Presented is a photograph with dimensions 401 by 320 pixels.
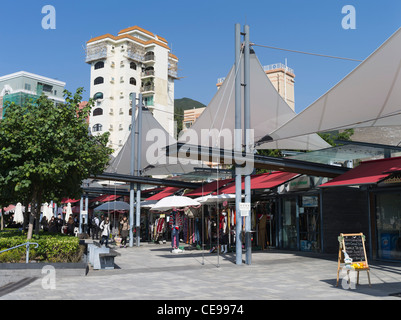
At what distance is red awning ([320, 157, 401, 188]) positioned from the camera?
1454 centimetres

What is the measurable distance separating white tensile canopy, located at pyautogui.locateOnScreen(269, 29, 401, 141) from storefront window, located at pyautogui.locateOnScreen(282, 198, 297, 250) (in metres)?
7.16

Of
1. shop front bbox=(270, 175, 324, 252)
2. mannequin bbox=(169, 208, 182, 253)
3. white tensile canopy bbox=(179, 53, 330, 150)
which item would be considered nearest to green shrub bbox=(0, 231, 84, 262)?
mannequin bbox=(169, 208, 182, 253)

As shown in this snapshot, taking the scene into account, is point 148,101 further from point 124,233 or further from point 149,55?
point 124,233

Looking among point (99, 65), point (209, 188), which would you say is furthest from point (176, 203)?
point (99, 65)

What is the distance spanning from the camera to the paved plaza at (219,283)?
899cm

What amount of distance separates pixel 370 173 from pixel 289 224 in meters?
6.33

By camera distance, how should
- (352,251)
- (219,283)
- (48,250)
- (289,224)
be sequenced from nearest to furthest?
(352,251) < (219,283) < (48,250) < (289,224)

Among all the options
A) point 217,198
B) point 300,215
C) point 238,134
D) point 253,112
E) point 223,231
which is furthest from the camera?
point 253,112

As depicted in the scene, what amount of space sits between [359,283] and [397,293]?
157 centimetres

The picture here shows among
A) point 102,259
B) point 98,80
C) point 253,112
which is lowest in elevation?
point 102,259

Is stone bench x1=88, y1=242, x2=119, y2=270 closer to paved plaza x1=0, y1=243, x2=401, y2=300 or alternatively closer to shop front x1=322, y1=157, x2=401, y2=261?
paved plaza x1=0, y1=243, x2=401, y2=300

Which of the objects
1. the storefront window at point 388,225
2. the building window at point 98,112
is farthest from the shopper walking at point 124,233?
the building window at point 98,112

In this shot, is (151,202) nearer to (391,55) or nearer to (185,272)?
(185,272)

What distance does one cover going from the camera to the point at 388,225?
15680mm
